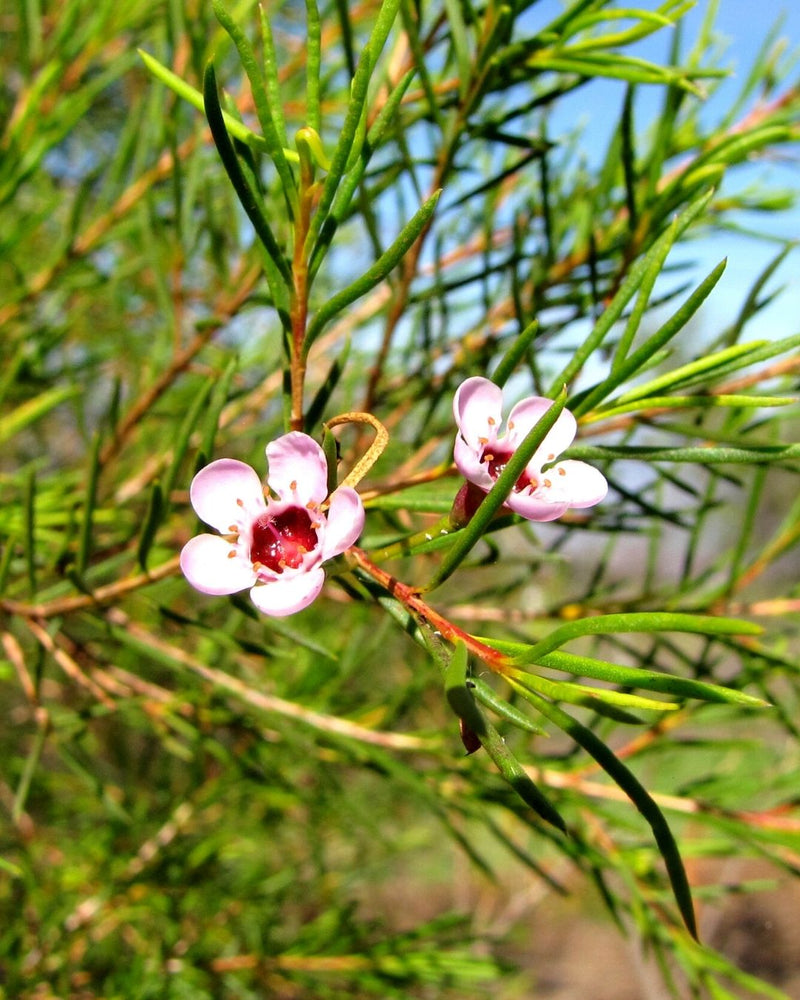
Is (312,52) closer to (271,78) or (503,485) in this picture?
(271,78)

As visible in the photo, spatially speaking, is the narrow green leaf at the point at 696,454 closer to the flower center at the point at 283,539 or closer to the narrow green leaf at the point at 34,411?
the flower center at the point at 283,539

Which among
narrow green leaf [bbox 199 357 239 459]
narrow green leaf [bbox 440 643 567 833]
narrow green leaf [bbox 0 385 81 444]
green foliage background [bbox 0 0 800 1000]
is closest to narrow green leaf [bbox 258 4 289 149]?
green foliage background [bbox 0 0 800 1000]

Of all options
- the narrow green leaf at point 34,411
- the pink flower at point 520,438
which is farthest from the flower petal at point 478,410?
the narrow green leaf at point 34,411

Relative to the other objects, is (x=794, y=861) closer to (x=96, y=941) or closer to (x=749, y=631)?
(x=749, y=631)

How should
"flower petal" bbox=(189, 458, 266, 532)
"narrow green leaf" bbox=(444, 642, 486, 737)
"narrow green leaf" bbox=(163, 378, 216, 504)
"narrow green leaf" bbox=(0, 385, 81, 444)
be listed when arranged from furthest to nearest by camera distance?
"narrow green leaf" bbox=(0, 385, 81, 444) → "narrow green leaf" bbox=(163, 378, 216, 504) → "flower petal" bbox=(189, 458, 266, 532) → "narrow green leaf" bbox=(444, 642, 486, 737)

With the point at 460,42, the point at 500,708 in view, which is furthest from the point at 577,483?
the point at 460,42

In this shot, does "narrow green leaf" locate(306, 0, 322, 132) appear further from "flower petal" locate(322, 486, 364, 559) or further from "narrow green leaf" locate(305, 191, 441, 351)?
"flower petal" locate(322, 486, 364, 559)
